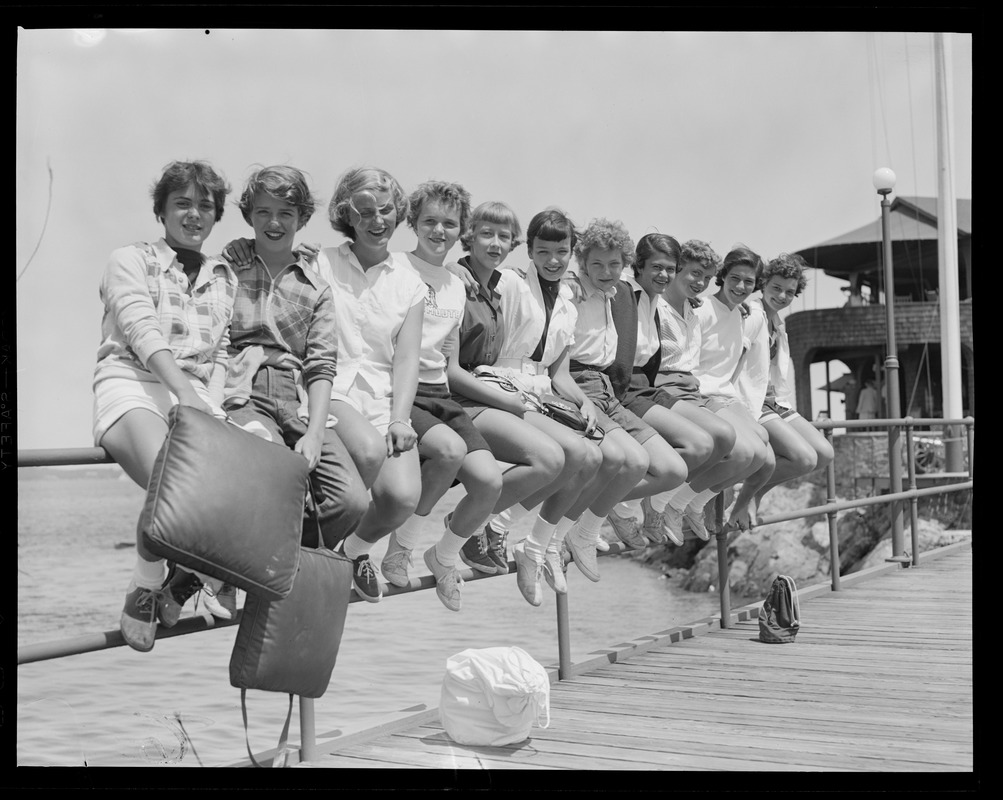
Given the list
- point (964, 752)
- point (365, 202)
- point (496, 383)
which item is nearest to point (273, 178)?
point (365, 202)

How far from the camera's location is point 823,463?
5242 mm

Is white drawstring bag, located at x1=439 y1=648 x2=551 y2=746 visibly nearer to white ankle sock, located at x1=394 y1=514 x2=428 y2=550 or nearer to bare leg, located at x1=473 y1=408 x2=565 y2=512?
white ankle sock, located at x1=394 y1=514 x2=428 y2=550

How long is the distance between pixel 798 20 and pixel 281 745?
2259 mm

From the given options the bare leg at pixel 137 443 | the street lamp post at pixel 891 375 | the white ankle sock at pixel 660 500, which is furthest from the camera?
the street lamp post at pixel 891 375

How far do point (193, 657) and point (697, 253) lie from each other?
9.62 m

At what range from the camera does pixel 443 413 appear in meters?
3.32

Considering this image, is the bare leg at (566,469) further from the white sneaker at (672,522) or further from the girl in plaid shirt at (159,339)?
the girl in plaid shirt at (159,339)

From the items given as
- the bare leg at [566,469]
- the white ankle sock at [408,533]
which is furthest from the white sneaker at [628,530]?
the white ankle sock at [408,533]

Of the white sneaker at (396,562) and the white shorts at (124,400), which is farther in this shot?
the white sneaker at (396,562)

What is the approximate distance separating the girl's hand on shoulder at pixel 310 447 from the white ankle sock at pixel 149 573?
0.42 metres

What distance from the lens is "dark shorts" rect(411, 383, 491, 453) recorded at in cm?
327

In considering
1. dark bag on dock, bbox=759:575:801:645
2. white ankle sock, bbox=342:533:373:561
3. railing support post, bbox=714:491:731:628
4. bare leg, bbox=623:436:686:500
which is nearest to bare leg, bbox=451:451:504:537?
white ankle sock, bbox=342:533:373:561

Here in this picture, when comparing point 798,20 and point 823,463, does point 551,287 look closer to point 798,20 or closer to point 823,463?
point 798,20

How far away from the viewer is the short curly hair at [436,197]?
333 centimetres
